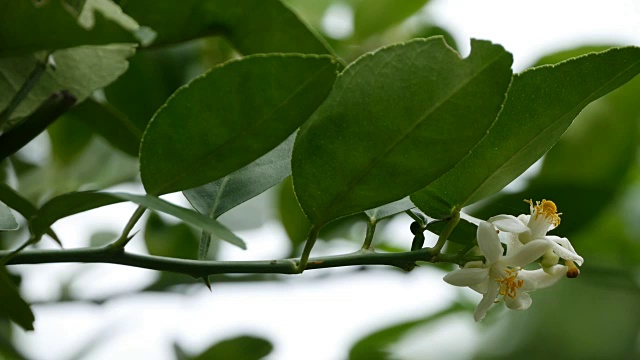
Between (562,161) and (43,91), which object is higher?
(562,161)

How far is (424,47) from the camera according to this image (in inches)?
13.5

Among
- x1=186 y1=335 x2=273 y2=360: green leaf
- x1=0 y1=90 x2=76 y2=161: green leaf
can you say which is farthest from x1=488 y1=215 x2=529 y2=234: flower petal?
x1=186 y1=335 x2=273 y2=360: green leaf

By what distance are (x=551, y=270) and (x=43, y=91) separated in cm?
29

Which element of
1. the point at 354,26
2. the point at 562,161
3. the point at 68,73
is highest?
the point at 354,26

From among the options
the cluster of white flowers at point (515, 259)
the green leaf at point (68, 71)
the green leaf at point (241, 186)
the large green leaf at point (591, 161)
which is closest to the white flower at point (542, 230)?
the cluster of white flowers at point (515, 259)

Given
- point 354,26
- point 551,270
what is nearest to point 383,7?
point 354,26

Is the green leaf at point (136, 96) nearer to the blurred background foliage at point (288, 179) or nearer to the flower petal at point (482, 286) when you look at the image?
the blurred background foliage at point (288, 179)

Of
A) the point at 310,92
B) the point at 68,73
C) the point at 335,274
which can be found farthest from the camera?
the point at 335,274

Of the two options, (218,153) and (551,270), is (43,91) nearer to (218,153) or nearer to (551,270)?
(218,153)

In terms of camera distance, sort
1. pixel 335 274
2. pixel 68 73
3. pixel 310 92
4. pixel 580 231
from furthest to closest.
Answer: pixel 580 231
pixel 335 274
pixel 68 73
pixel 310 92

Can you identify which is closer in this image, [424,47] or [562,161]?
[424,47]

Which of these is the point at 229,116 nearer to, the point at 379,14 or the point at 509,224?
the point at 509,224

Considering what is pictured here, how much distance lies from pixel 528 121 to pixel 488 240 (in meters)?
0.06

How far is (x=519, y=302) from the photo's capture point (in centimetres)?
46
